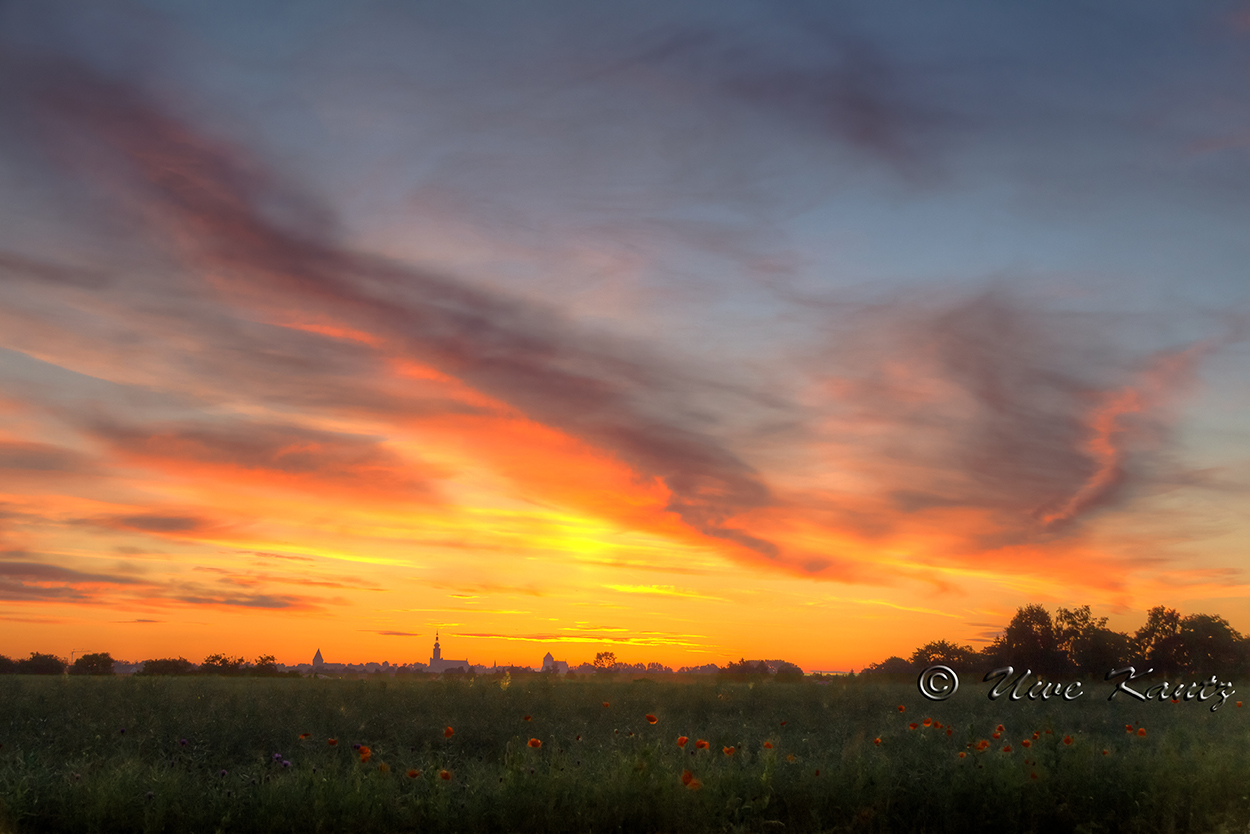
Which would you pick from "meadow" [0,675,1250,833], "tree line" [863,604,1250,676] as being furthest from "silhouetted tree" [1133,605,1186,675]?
"meadow" [0,675,1250,833]

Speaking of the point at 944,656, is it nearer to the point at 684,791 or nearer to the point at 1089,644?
the point at 1089,644

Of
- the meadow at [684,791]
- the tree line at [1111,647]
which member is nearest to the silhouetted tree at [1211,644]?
the tree line at [1111,647]

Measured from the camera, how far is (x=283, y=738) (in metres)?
19.4

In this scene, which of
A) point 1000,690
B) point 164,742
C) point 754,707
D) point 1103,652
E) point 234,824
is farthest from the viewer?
point 1103,652

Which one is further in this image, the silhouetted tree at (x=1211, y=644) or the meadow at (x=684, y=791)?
the silhouetted tree at (x=1211, y=644)

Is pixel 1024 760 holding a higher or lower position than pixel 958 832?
higher

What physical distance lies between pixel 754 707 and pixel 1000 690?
9.48 m

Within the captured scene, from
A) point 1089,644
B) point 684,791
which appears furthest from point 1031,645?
point 684,791

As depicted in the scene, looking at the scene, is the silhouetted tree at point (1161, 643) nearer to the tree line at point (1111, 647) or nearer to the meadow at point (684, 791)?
the tree line at point (1111, 647)

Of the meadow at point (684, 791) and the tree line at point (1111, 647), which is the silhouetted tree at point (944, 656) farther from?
the meadow at point (684, 791)

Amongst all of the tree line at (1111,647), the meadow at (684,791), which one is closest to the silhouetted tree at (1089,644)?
the tree line at (1111,647)

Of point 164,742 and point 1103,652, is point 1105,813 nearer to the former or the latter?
point 164,742

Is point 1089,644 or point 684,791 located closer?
point 684,791

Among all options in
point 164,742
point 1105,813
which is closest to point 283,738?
point 164,742
